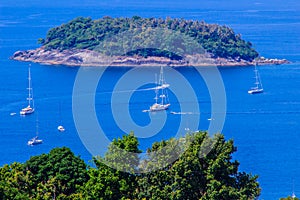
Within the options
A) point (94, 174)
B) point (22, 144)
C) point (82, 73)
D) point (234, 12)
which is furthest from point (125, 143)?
point (234, 12)

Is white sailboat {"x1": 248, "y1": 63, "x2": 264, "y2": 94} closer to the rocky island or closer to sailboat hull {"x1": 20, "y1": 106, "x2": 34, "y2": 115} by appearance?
the rocky island

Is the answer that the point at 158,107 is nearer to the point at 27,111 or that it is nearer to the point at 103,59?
the point at 27,111

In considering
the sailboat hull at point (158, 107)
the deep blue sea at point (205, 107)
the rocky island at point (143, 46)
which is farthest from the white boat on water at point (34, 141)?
the rocky island at point (143, 46)

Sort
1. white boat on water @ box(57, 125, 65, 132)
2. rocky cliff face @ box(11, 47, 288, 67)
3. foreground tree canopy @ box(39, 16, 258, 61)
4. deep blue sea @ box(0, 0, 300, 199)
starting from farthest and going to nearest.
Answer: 1. foreground tree canopy @ box(39, 16, 258, 61)
2. rocky cliff face @ box(11, 47, 288, 67)
3. white boat on water @ box(57, 125, 65, 132)
4. deep blue sea @ box(0, 0, 300, 199)

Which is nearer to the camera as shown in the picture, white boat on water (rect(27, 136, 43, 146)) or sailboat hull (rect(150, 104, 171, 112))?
white boat on water (rect(27, 136, 43, 146))

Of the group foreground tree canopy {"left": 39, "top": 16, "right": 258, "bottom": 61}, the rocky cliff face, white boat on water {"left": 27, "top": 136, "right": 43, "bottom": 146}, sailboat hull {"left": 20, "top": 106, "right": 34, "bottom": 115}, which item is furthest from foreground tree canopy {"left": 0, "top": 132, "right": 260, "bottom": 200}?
foreground tree canopy {"left": 39, "top": 16, "right": 258, "bottom": 61}

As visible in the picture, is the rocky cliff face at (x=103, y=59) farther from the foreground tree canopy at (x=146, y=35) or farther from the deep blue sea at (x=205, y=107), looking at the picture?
the deep blue sea at (x=205, y=107)

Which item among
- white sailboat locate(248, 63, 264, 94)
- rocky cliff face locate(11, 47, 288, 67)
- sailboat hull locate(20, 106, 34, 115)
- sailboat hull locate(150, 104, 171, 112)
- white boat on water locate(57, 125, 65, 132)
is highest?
rocky cliff face locate(11, 47, 288, 67)

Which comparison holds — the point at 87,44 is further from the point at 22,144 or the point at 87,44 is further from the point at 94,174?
the point at 94,174

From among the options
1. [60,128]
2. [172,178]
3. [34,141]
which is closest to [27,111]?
[60,128]
